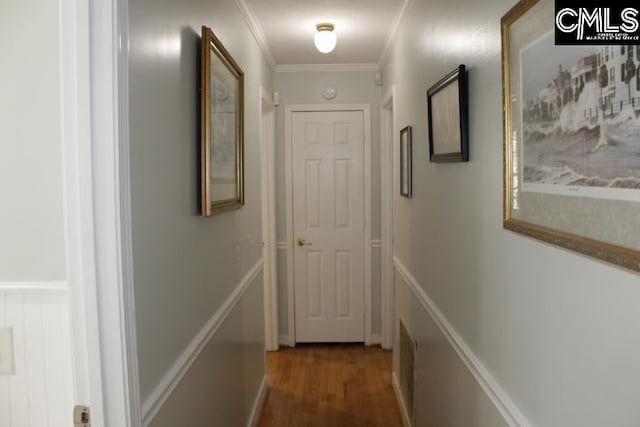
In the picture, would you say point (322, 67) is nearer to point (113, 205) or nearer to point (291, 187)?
point (291, 187)

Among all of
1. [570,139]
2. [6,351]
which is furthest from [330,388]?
[570,139]

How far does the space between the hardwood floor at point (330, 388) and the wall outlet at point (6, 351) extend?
203cm

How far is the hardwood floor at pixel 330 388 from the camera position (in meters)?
3.24

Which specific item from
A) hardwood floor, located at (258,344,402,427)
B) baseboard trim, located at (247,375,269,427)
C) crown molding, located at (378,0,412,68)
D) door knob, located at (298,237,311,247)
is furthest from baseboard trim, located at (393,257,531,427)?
door knob, located at (298,237,311,247)

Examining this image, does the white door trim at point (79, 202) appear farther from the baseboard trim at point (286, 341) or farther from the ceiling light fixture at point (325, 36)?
the baseboard trim at point (286, 341)

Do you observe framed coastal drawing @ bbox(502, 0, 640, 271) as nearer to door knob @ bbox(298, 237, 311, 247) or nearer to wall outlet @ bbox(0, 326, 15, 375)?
wall outlet @ bbox(0, 326, 15, 375)

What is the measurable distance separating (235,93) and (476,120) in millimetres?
1210

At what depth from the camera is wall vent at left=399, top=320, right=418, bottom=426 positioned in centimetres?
286

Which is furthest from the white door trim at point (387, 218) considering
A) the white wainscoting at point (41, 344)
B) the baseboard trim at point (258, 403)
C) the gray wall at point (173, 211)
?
the white wainscoting at point (41, 344)

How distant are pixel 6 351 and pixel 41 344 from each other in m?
0.10

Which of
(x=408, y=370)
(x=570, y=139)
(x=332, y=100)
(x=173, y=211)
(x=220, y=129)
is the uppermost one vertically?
(x=332, y=100)

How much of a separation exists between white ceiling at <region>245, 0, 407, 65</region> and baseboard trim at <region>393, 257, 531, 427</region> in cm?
157

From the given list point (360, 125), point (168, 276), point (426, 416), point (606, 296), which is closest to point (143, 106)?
point (168, 276)

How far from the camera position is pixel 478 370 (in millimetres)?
1606
